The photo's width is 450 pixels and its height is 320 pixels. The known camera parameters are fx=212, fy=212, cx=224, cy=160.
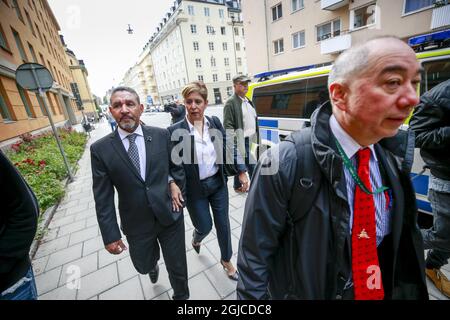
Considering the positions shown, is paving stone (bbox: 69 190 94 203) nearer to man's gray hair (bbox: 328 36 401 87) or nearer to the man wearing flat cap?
the man wearing flat cap

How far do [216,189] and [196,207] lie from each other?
0.32m

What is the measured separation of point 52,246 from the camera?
353 centimetres

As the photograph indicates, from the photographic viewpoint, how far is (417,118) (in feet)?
6.68

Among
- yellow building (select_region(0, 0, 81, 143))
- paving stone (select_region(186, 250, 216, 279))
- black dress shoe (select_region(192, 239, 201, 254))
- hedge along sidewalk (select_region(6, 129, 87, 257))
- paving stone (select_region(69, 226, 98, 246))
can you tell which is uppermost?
yellow building (select_region(0, 0, 81, 143))

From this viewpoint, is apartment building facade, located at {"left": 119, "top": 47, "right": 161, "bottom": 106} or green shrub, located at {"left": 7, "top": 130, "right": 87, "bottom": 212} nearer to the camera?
green shrub, located at {"left": 7, "top": 130, "right": 87, "bottom": 212}

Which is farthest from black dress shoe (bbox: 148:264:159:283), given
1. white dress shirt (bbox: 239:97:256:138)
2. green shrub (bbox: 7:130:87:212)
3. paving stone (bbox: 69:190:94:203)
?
paving stone (bbox: 69:190:94:203)

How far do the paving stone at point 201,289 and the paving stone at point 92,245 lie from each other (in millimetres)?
1766

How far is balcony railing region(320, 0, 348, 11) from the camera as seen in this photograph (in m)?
13.9

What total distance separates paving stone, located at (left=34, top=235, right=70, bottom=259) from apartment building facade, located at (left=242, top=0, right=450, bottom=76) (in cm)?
1378

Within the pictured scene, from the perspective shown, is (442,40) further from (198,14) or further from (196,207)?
(198,14)

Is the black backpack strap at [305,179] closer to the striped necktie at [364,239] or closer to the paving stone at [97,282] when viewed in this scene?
the striped necktie at [364,239]

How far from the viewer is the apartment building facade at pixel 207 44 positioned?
39875 millimetres

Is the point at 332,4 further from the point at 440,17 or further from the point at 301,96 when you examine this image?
the point at 301,96

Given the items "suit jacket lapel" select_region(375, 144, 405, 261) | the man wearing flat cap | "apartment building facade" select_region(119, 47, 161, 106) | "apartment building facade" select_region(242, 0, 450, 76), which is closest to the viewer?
"suit jacket lapel" select_region(375, 144, 405, 261)
